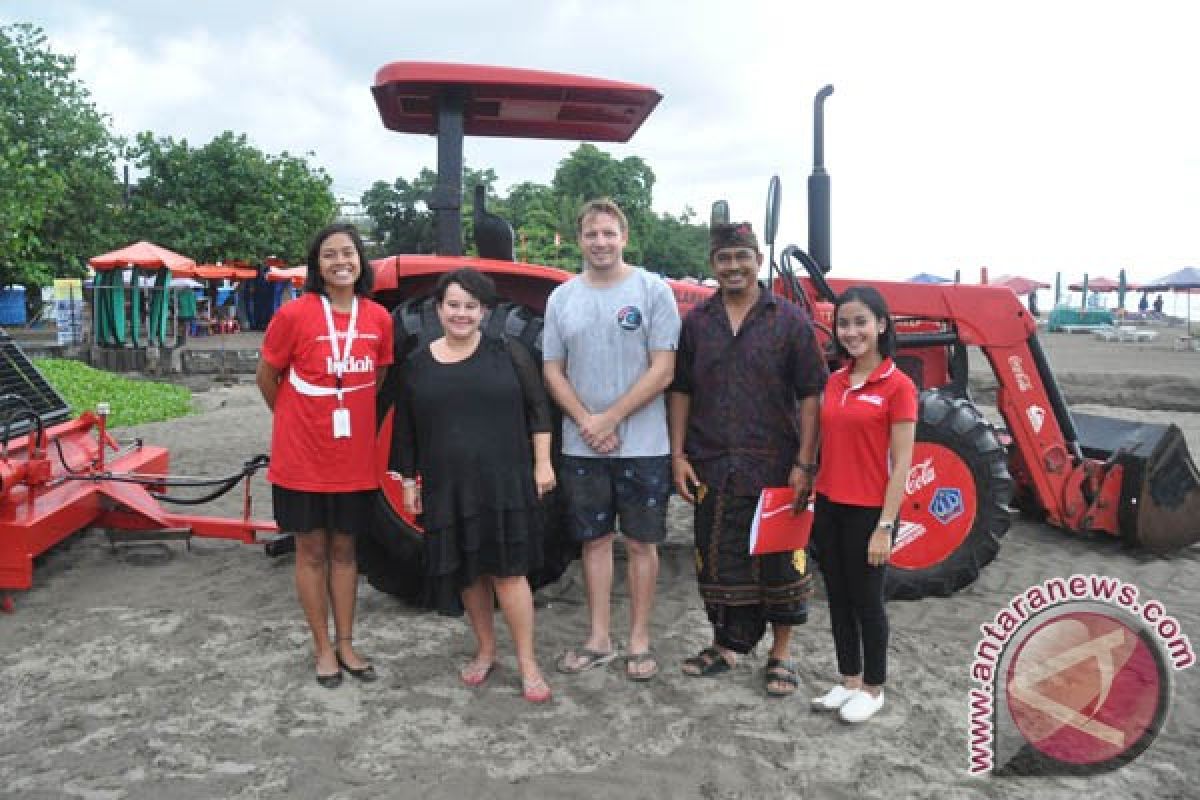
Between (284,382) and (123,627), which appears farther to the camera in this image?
(123,627)

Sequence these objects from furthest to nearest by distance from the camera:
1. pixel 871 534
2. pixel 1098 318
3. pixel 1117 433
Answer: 1. pixel 1098 318
2. pixel 1117 433
3. pixel 871 534

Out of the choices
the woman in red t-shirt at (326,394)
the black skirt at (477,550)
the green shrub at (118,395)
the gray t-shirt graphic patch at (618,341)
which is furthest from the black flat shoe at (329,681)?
the green shrub at (118,395)

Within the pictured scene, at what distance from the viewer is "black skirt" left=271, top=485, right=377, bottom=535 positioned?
2904mm

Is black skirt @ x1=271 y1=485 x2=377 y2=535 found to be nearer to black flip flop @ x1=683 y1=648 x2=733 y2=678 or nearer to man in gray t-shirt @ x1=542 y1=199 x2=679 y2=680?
man in gray t-shirt @ x1=542 y1=199 x2=679 y2=680

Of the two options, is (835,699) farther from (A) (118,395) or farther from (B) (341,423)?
(A) (118,395)

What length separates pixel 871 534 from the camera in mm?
2672

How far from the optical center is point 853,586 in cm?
275

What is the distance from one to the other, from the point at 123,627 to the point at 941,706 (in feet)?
10.1

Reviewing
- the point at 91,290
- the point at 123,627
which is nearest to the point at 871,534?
the point at 123,627

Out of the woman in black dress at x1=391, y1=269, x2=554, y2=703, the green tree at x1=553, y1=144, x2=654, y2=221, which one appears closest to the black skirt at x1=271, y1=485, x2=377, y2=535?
the woman in black dress at x1=391, y1=269, x2=554, y2=703

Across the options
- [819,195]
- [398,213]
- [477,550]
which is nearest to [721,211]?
[819,195]

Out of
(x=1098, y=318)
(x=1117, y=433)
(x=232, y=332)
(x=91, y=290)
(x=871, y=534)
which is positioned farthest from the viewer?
(x=1098, y=318)

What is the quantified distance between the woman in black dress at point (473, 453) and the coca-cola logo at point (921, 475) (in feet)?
5.70

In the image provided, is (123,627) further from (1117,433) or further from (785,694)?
(1117,433)
